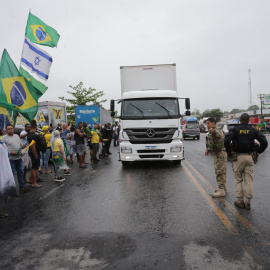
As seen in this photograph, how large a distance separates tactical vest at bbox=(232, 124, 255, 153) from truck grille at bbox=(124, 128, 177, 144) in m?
4.74

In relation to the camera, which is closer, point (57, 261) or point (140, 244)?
point (57, 261)

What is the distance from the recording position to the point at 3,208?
231 inches

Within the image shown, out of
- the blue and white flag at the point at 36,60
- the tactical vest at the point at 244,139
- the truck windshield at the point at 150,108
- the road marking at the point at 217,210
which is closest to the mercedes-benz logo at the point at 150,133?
Result: the truck windshield at the point at 150,108

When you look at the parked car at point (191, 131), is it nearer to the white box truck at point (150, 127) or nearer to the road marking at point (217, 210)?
the white box truck at point (150, 127)

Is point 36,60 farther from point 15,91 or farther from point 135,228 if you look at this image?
point 135,228

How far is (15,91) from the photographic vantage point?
23.6ft

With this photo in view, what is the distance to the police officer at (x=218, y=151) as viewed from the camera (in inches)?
237

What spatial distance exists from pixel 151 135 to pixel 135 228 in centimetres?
584

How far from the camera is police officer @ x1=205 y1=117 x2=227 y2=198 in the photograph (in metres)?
6.03

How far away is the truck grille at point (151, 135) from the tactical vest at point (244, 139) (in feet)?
15.5

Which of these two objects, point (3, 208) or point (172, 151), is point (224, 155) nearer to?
point (172, 151)

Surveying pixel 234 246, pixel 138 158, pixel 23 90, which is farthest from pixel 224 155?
pixel 23 90

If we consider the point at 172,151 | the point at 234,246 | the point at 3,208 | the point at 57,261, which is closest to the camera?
the point at 57,261

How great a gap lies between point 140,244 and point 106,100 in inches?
1805
